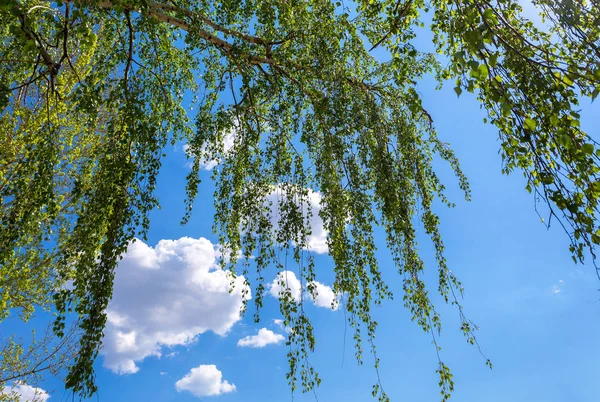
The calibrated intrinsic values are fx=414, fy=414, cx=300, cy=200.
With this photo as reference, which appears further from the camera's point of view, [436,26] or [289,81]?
[289,81]

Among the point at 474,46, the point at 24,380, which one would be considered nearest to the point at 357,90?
the point at 474,46

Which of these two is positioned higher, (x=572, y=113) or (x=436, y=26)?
(x=436, y=26)

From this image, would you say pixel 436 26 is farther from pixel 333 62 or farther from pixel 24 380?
pixel 24 380

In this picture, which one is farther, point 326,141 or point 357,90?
point 357,90

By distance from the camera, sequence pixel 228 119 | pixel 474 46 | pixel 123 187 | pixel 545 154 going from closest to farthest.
Answer: pixel 474 46
pixel 545 154
pixel 123 187
pixel 228 119

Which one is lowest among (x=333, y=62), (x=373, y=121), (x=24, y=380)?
(x=24, y=380)

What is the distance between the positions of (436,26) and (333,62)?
1.06 m

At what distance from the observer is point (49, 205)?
350 centimetres

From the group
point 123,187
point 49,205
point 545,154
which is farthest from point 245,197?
point 545,154

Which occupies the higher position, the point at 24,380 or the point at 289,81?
the point at 289,81

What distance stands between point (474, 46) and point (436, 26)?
8.92 feet

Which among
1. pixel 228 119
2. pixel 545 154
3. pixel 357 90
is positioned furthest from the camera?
pixel 228 119

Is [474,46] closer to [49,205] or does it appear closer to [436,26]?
[436,26]

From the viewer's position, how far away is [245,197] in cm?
472
